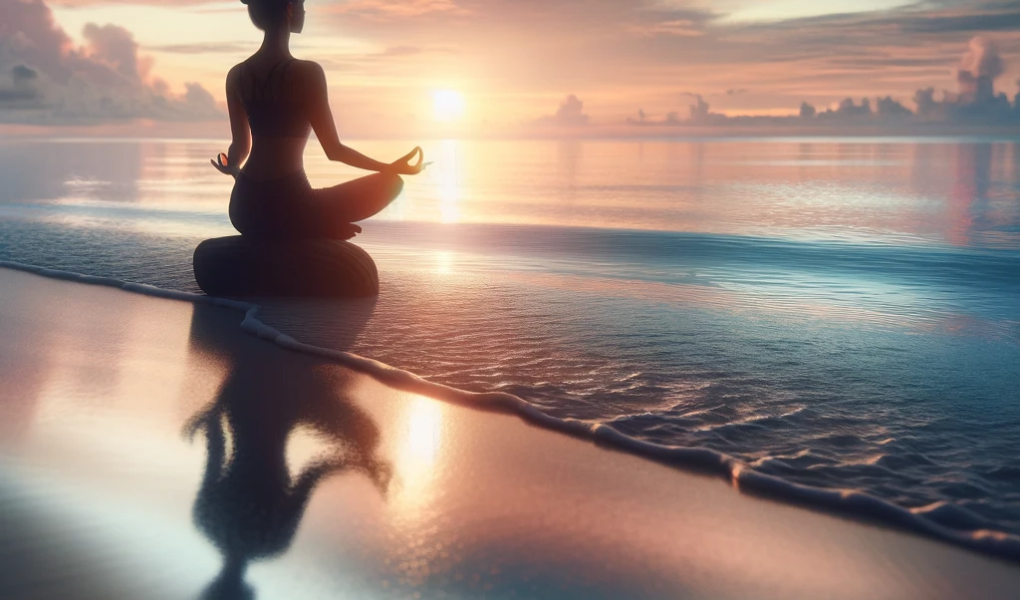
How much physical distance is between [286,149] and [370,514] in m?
4.37

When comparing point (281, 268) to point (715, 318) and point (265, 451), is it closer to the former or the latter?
point (715, 318)

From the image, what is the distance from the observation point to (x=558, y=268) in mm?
9109

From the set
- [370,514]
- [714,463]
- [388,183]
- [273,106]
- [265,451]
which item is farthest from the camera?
[388,183]

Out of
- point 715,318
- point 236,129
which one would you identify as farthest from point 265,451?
point 236,129

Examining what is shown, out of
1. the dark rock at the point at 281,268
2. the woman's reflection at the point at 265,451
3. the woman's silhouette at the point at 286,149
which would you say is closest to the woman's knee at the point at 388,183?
the woman's silhouette at the point at 286,149

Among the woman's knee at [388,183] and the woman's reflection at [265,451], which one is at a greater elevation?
the woman's knee at [388,183]

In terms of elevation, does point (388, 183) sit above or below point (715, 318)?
above

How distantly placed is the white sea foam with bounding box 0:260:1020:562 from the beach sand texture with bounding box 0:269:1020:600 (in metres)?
0.08

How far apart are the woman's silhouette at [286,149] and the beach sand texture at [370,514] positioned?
2421mm

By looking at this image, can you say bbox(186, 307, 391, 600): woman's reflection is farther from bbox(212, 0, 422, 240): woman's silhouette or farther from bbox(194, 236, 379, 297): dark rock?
bbox(212, 0, 422, 240): woman's silhouette

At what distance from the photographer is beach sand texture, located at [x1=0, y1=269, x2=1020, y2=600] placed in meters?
Answer: 2.70

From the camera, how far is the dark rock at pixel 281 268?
6891mm

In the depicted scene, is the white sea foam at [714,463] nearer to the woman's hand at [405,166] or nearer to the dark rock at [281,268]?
the dark rock at [281,268]

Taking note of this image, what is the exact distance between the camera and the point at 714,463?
12.0 feet
